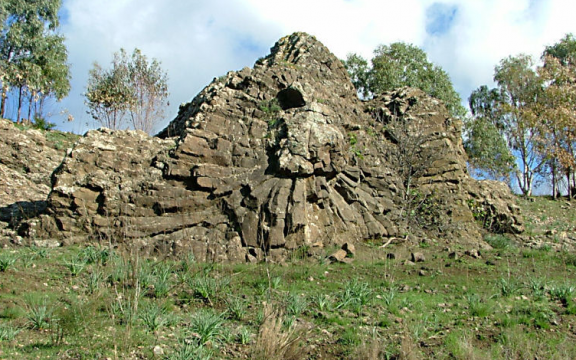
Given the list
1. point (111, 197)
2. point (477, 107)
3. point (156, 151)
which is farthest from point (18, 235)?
point (477, 107)

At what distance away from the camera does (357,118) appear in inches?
639

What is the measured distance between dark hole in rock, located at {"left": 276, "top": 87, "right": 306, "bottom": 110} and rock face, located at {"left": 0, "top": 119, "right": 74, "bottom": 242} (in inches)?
269

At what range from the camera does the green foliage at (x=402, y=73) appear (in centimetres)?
2873

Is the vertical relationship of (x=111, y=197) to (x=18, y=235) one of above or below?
above

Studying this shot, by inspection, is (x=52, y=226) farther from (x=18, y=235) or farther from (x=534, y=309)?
(x=534, y=309)

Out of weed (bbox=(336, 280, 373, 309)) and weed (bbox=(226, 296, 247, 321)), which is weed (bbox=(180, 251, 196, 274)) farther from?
weed (bbox=(336, 280, 373, 309))

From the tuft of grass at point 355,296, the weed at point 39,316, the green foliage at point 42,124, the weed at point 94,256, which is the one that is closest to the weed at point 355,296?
the tuft of grass at point 355,296

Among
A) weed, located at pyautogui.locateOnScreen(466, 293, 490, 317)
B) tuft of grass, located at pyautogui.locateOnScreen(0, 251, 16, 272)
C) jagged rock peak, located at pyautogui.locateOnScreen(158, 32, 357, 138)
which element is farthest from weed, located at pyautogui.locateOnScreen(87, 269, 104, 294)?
jagged rock peak, located at pyautogui.locateOnScreen(158, 32, 357, 138)

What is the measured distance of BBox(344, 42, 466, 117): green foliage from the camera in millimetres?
28734

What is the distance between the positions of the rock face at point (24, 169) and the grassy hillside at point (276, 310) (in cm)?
290

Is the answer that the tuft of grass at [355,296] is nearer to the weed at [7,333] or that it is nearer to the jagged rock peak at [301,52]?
the weed at [7,333]

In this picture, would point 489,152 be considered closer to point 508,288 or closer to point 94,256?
point 508,288

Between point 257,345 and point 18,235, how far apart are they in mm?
7578

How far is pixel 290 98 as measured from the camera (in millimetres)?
13469
